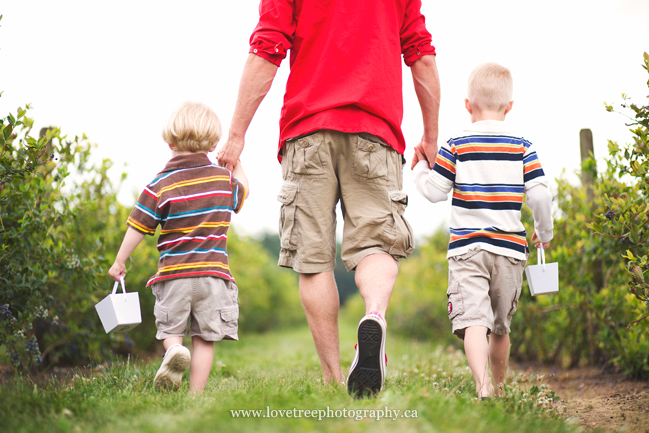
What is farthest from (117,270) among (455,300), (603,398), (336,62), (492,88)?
(603,398)

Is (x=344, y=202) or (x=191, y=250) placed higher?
(x=344, y=202)

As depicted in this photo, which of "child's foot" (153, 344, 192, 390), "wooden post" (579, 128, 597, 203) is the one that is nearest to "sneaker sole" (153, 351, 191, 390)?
"child's foot" (153, 344, 192, 390)

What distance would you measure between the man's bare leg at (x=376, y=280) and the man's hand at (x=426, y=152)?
71 cm

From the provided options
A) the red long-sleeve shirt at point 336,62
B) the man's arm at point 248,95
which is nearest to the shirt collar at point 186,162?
the man's arm at point 248,95

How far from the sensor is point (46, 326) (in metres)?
4.20

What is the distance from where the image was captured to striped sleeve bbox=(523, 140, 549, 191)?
2.64 metres

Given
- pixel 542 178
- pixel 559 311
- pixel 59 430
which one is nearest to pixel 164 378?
pixel 59 430

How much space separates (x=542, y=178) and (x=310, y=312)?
1370 millimetres

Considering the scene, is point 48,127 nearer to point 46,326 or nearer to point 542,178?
point 46,326

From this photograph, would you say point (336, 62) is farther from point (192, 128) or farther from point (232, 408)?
point (232, 408)

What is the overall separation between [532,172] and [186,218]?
1.78m

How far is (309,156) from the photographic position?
2.58 m

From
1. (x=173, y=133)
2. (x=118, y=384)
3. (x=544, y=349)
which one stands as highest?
(x=173, y=133)

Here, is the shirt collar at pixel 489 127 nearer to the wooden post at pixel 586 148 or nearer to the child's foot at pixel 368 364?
the child's foot at pixel 368 364
